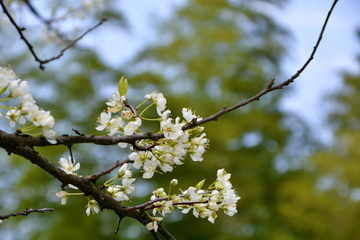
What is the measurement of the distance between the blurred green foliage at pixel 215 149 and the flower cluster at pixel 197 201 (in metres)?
4.76

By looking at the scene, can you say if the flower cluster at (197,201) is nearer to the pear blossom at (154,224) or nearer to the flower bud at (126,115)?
the pear blossom at (154,224)

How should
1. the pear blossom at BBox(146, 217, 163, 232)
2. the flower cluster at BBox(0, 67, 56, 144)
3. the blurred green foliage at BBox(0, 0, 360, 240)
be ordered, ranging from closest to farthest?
the flower cluster at BBox(0, 67, 56, 144)
the pear blossom at BBox(146, 217, 163, 232)
the blurred green foliage at BBox(0, 0, 360, 240)

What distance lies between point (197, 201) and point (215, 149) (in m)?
5.82

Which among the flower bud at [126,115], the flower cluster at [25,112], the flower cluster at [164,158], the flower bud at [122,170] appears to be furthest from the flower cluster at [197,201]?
the flower cluster at [25,112]

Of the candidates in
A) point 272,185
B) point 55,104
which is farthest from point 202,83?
point 55,104

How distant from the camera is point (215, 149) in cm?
661

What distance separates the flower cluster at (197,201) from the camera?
826 millimetres

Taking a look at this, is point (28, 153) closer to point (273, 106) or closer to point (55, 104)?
point (55, 104)

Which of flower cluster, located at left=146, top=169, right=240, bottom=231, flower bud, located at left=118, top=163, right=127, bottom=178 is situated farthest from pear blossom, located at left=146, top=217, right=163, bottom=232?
flower bud, located at left=118, top=163, right=127, bottom=178

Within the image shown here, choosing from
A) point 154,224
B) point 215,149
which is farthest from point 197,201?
point 215,149

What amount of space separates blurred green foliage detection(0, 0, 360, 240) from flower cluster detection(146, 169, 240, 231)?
4757 mm

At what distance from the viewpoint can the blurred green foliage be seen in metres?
5.98

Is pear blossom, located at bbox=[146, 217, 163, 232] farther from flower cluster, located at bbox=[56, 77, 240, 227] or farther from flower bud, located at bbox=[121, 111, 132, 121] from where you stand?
flower bud, located at bbox=[121, 111, 132, 121]

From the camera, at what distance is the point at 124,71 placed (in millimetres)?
7258
